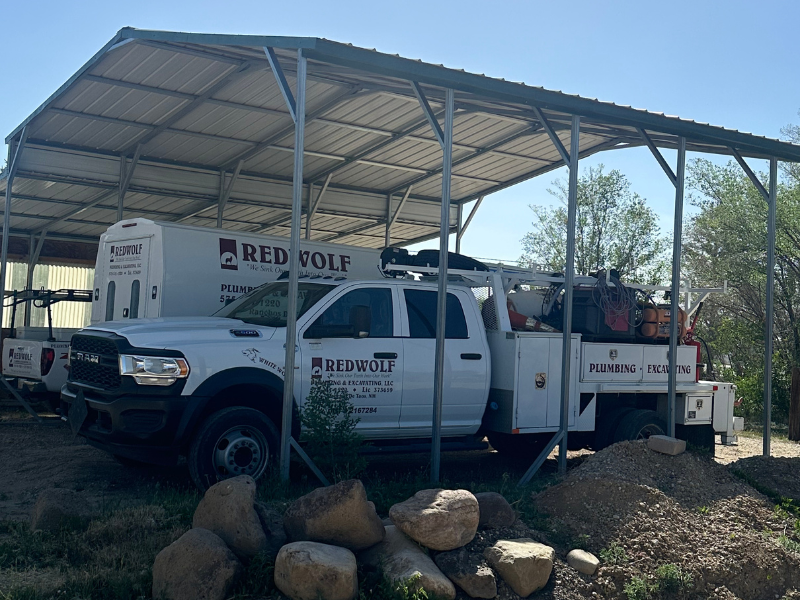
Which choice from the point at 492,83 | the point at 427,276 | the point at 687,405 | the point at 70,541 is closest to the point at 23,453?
the point at 70,541

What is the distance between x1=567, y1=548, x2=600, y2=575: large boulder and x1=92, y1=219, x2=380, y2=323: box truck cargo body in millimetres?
6134

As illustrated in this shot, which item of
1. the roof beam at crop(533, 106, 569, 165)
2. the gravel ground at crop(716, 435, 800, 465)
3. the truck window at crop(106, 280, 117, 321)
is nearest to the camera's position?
the roof beam at crop(533, 106, 569, 165)

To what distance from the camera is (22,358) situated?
12234 mm

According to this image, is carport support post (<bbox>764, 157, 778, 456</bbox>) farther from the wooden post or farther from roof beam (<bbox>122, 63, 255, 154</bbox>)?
roof beam (<bbox>122, 63, 255, 154</bbox>)

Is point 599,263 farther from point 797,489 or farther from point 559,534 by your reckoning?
point 559,534

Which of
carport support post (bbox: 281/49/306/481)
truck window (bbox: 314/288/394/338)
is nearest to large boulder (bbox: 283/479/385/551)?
carport support post (bbox: 281/49/306/481)

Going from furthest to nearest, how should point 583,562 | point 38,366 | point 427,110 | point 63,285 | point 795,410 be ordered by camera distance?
point 63,285, point 795,410, point 38,366, point 427,110, point 583,562

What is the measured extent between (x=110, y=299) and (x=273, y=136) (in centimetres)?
438

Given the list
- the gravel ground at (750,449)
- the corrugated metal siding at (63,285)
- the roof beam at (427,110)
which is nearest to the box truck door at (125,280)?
the roof beam at (427,110)

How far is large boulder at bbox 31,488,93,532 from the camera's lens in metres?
6.52

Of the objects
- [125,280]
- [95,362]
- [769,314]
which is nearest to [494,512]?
[95,362]

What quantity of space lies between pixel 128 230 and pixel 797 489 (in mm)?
8696

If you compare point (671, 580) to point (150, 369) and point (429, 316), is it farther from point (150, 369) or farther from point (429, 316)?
point (150, 369)

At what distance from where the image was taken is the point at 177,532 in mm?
6344
